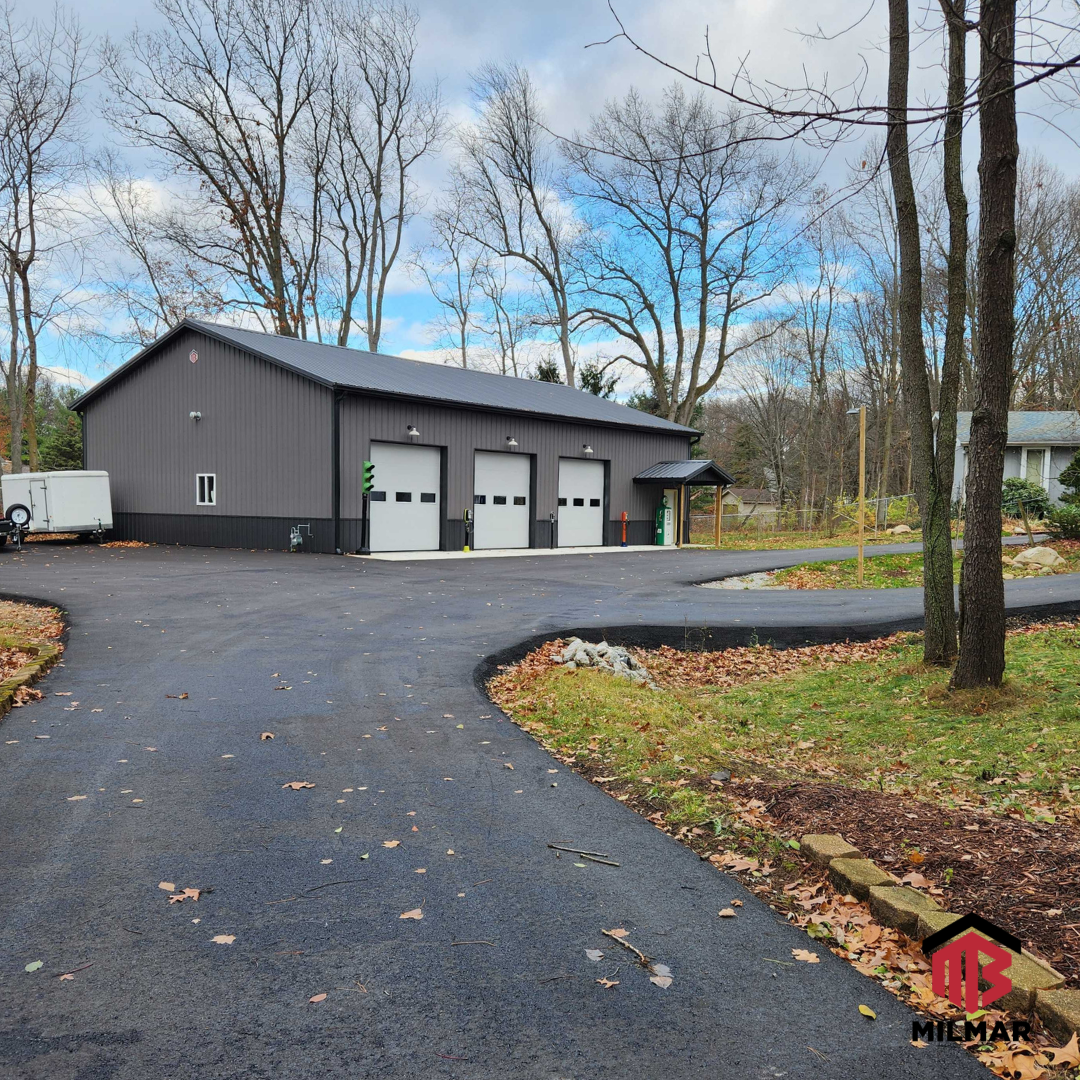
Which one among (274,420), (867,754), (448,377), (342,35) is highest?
(342,35)

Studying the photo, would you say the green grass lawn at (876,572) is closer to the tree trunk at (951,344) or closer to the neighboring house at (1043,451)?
the tree trunk at (951,344)

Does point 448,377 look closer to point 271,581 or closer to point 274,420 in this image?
point 274,420

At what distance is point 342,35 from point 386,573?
26591 millimetres

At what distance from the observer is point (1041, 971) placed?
2.77 metres

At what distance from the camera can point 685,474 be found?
27.8m

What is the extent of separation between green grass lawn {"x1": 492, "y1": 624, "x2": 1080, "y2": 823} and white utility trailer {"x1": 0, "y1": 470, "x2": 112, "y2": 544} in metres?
19.4

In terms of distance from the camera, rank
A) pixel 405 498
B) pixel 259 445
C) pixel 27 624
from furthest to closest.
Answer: pixel 405 498 < pixel 259 445 < pixel 27 624

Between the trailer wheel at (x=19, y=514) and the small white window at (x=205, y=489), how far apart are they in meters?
4.23

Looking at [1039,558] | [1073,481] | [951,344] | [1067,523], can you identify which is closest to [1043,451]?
[1073,481]

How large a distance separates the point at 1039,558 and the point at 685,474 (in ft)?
39.0

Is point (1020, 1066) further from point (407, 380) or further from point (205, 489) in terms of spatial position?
point (205, 489)

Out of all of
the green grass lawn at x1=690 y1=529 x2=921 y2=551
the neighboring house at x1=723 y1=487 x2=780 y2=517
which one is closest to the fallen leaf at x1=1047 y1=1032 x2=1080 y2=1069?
the green grass lawn at x1=690 y1=529 x2=921 y2=551

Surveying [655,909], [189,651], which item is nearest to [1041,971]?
[655,909]

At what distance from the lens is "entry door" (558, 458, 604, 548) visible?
2638 cm
